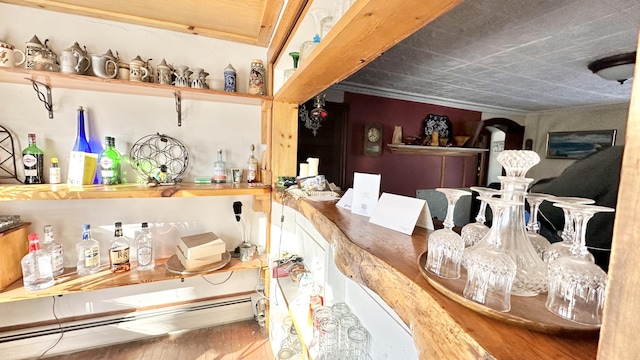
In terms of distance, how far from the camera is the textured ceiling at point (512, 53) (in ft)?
4.60

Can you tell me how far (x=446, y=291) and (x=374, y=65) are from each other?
→ 7.39 feet

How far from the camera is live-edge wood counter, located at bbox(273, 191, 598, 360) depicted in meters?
0.27

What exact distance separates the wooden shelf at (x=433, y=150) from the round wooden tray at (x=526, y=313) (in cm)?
301

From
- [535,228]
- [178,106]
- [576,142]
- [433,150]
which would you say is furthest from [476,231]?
[576,142]

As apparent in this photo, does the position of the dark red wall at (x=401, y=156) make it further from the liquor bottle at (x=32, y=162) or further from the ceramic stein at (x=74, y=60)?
the liquor bottle at (x=32, y=162)

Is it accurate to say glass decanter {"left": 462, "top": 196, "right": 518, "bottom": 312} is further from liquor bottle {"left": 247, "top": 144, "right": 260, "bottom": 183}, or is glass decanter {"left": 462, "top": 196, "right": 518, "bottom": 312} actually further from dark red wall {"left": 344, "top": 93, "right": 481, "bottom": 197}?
dark red wall {"left": 344, "top": 93, "right": 481, "bottom": 197}

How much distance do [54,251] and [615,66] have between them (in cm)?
397

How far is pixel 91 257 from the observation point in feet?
4.69

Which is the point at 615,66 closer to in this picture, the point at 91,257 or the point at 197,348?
the point at 197,348

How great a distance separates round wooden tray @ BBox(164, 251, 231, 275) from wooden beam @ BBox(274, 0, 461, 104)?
117 cm

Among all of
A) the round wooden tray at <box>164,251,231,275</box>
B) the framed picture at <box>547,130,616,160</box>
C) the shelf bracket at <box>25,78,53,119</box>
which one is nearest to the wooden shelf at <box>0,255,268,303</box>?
the round wooden tray at <box>164,251,231,275</box>

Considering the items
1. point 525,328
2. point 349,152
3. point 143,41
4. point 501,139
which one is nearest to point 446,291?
point 525,328

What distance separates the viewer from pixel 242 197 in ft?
5.99

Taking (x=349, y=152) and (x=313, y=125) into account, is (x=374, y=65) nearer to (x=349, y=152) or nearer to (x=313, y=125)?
(x=313, y=125)
